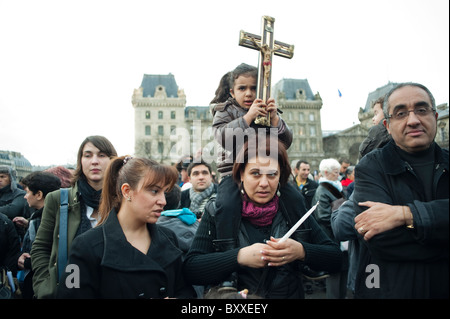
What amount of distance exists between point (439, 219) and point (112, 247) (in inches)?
79.3

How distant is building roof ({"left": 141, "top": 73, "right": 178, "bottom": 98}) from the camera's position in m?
65.4

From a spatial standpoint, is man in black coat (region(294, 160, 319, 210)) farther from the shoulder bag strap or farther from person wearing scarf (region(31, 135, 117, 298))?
the shoulder bag strap

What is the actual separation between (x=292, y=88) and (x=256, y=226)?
70991mm

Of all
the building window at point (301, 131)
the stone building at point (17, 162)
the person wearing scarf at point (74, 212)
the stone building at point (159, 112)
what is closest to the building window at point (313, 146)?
the building window at point (301, 131)

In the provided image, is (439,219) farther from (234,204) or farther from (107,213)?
(107,213)

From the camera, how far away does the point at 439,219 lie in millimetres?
1773

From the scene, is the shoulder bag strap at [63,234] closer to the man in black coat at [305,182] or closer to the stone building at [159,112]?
the man in black coat at [305,182]

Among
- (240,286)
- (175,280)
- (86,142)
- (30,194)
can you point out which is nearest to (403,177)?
(240,286)

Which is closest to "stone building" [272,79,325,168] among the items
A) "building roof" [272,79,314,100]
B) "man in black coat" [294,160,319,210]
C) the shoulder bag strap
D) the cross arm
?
"building roof" [272,79,314,100]

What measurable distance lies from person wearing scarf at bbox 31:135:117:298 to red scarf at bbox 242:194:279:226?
1626 mm

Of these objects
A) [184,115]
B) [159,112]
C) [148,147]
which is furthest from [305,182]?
[184,115]

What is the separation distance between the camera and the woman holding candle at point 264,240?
221 centimetres

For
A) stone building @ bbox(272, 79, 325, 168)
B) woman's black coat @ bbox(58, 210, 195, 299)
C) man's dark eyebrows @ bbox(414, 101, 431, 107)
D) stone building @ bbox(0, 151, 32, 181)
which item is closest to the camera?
man's dark eyebrows @ bbox(414, 101, 431, 107)
